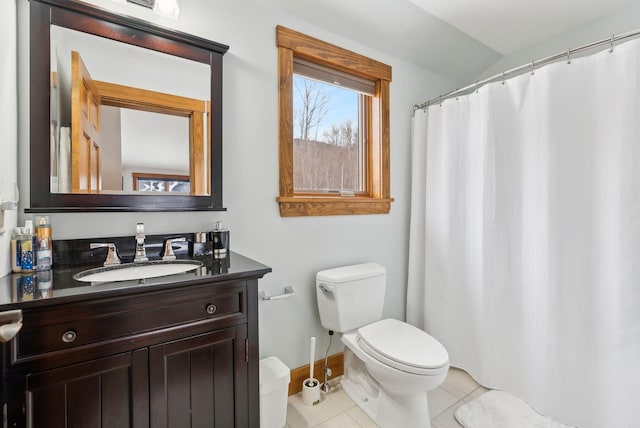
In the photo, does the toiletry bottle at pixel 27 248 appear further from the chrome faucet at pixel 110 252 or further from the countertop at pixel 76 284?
the chrome faucet at pixel 110 252

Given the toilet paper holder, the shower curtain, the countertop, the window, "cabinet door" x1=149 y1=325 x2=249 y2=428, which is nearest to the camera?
the countertop

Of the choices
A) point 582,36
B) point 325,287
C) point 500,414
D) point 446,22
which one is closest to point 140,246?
point 325,287

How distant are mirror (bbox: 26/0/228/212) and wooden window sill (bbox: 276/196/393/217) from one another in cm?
39

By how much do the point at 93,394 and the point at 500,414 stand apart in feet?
5.98

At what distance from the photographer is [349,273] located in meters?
1.72

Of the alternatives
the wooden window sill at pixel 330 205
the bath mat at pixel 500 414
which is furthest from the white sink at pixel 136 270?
the bath mat at pixel 500 414

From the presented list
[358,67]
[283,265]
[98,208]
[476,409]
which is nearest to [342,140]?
[358,67]

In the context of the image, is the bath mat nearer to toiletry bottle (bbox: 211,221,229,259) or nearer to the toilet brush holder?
the toilet brush holder

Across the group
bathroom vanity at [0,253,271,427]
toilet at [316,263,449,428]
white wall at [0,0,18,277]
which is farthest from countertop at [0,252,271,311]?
toilet at [316,263,449,428]

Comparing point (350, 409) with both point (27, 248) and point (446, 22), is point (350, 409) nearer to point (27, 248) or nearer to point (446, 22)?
point (27, 248)

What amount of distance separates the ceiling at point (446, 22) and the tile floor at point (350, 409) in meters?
2.20

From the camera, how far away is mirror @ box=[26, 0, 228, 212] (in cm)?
116

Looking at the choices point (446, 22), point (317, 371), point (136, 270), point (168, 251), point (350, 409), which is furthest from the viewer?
point (446, 22)

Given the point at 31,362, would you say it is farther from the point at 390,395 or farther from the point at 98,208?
the point at 390,395
